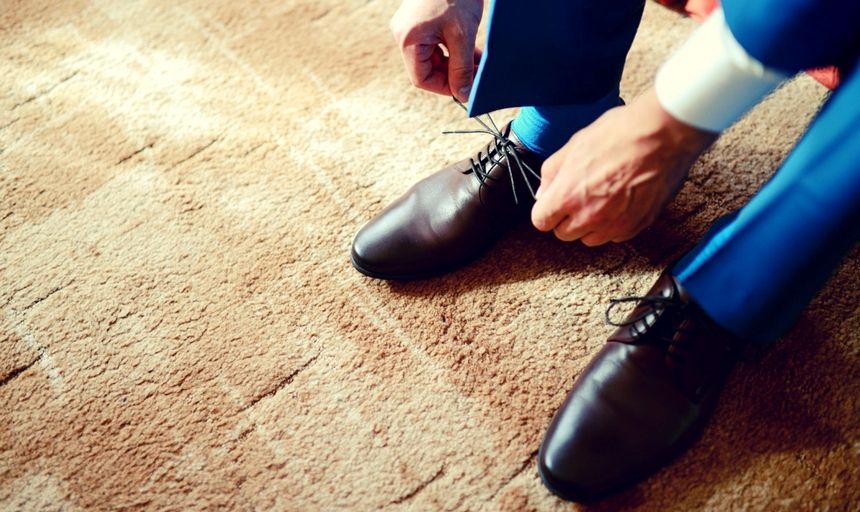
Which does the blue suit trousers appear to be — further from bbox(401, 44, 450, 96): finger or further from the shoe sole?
the shoe sole

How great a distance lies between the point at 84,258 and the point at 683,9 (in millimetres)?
1062

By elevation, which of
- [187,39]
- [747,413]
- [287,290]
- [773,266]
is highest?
[187,39]

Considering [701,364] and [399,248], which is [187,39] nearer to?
[399,248]

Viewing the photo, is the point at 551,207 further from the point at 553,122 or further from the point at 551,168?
the point at 553,122

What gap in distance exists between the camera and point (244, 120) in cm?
101

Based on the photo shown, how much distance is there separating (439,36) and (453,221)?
23 centimetres

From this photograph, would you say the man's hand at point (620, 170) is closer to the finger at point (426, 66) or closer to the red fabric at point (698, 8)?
the finger at point (426, 66)

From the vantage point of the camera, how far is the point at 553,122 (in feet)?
2.55

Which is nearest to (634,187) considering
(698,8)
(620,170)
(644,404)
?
(620,170)

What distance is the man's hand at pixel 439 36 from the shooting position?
73 cm

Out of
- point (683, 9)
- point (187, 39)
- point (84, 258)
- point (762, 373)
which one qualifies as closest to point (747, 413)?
point (762, 373)

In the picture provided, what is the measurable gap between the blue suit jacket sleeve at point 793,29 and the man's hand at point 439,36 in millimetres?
306

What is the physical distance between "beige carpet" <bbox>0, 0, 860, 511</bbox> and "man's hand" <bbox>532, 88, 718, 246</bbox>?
0.69ft

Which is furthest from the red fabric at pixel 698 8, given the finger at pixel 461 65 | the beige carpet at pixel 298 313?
the finger at pixel 461 65
